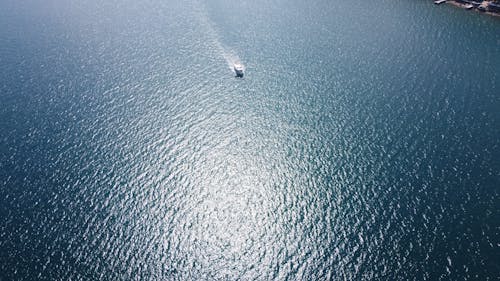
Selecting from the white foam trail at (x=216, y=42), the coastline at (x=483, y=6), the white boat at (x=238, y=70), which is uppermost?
the coastline at (x=483, y=6)

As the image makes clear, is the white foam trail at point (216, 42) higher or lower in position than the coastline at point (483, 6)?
lower

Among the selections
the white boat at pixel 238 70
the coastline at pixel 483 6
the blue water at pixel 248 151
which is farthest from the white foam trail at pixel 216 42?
the coastline at pixel 483 6

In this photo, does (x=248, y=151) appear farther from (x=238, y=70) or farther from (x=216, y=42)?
(x=216, y=42)

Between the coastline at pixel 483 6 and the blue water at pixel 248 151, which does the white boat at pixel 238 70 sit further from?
the coastline at pixel 483 6

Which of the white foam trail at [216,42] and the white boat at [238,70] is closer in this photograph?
the white boat at [238,70]

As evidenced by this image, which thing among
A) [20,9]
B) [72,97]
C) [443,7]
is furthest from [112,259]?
[443,7]

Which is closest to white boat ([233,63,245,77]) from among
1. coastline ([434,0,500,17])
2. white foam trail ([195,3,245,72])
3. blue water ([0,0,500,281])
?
white foam trail ([195,3,245,72])

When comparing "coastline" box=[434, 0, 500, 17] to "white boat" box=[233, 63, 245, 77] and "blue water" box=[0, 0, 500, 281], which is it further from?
"white boat" box=[233, 63, 245, 77]
